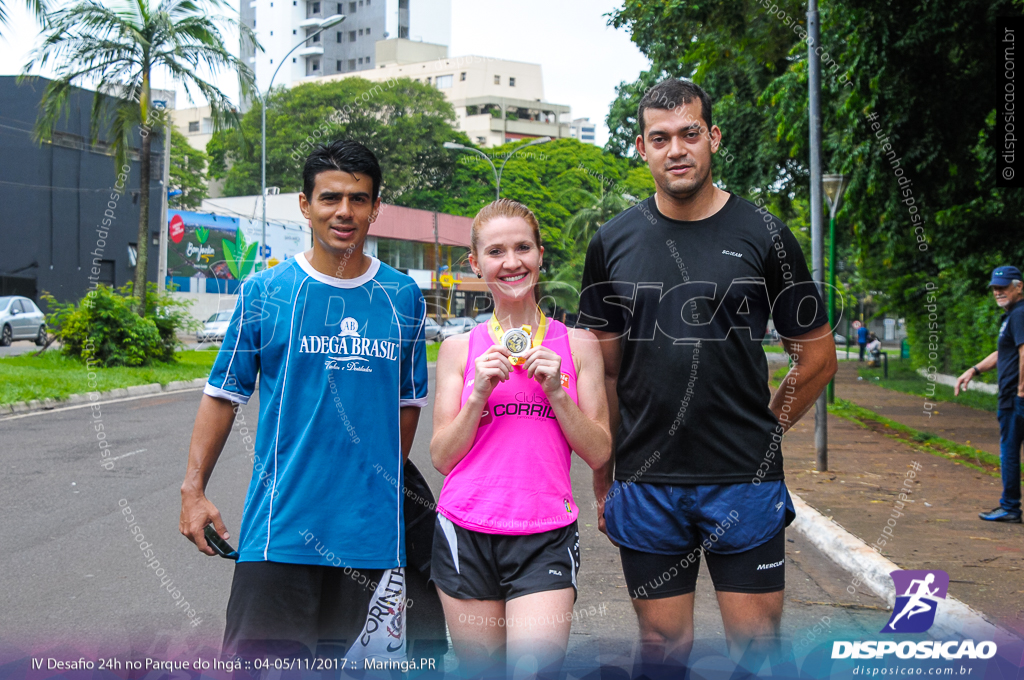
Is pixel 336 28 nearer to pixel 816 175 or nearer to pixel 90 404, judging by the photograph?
pixel 90 404

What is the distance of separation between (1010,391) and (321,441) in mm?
5847

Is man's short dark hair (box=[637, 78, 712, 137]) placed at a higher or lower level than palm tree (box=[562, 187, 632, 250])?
lower

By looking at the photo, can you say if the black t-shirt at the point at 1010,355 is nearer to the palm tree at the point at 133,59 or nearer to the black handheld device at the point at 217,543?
the black handheld device at the point at 217,543

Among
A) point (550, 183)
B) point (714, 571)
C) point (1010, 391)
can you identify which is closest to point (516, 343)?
point (714, 571)

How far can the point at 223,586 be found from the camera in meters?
4.93

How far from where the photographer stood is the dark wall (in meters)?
30.7

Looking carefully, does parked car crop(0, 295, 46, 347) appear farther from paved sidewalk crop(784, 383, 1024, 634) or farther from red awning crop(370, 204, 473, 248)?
paved sidewalk crop(784, 383, 1024, 634)


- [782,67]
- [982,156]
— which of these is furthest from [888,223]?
[782,67]

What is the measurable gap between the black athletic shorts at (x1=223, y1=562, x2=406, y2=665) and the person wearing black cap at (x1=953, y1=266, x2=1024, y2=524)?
556 centimetres

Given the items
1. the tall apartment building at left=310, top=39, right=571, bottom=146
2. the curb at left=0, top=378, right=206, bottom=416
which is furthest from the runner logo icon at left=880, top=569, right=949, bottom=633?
the tall apartment building at left=310, top=39, right=571, bottom=146

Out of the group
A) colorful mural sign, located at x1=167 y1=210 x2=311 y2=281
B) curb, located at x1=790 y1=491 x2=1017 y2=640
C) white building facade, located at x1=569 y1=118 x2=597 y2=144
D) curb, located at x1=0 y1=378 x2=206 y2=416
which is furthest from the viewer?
white building facade, located at x1=569 y1=118 x2=597 y2=144

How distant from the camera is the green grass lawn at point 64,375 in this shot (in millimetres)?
13630

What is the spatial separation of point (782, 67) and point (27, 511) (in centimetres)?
1533

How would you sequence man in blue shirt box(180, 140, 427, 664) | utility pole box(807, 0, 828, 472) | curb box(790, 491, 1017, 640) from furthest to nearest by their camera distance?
1. utility pole box(807, 0, 828, 472)
2. curb box(790, 491, 1017, 640)
3. man in blue shirt box(180, 140, 427, 664)
